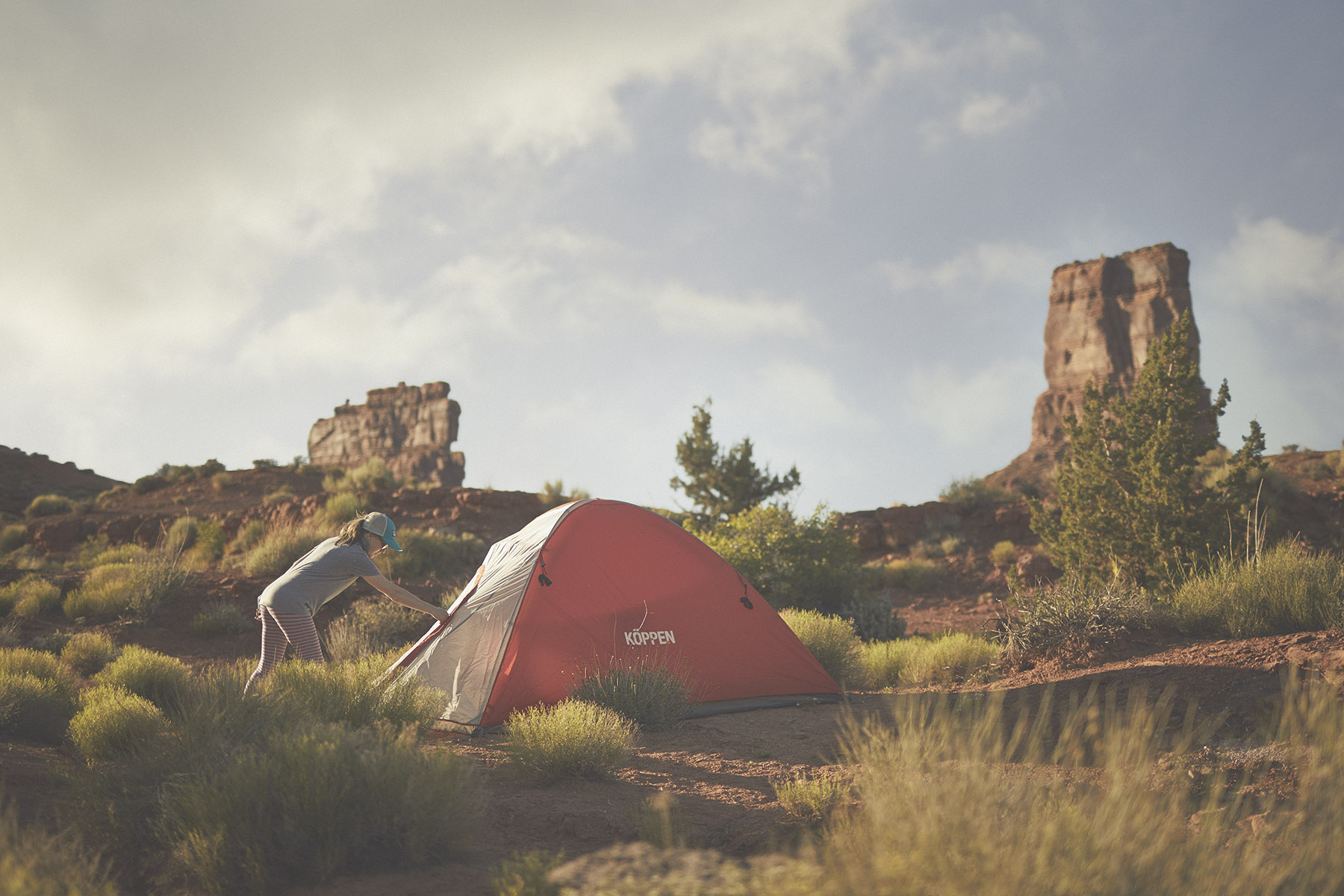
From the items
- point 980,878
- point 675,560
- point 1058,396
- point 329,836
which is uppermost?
point 1058,396

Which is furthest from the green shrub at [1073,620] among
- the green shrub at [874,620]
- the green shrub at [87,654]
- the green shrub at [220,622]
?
the green shrub at [220,622]

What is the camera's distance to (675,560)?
814 cm

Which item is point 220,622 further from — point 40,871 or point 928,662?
point 40,871

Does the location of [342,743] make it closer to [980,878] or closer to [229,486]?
[980,878]

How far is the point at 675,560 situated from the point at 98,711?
16.1 feet

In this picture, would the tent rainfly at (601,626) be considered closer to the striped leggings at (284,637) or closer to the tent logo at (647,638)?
the tent logo at (647,638)

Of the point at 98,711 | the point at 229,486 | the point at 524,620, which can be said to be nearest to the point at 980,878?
the point at 524,620

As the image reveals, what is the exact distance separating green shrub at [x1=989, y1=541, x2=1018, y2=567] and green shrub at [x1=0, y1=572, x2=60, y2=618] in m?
23.3

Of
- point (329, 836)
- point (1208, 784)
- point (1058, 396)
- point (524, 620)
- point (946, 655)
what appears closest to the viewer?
point (329, 836)

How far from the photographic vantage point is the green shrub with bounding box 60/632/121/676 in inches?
388

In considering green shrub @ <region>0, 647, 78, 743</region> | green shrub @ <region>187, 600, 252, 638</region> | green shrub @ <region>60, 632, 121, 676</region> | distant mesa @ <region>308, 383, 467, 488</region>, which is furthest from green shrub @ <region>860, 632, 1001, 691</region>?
distant mesa @ <region>308, 383, 467, 488</region>

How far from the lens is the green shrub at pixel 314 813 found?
331cm

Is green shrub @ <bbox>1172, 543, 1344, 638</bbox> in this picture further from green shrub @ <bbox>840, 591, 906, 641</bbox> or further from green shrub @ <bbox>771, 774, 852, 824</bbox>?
green shrub @ <bbox>840, 591, 906, 641</bbox>

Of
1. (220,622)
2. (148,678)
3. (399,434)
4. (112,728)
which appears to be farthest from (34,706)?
(399,434)
